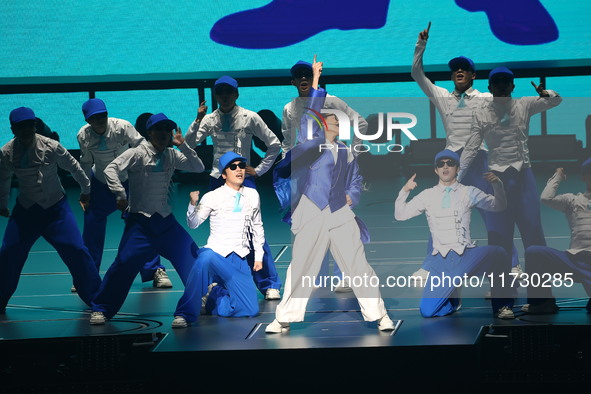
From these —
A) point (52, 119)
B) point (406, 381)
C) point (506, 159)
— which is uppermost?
point (52, 119)

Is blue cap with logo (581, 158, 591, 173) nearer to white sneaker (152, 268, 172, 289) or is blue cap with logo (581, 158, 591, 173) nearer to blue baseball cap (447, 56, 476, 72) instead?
blue baseball cap (447, 56, 476, 72)

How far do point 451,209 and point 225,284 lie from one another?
1.85m

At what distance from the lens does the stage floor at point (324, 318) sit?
649 cm

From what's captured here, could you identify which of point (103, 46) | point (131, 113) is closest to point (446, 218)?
point (103, 46)

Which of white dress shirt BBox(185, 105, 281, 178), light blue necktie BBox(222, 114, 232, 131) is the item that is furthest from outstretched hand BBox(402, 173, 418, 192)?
light blue necktie BBox(222, 114, 232, 131)

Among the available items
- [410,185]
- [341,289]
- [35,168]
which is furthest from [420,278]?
[35,168]

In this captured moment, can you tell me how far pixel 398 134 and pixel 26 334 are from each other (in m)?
3.15

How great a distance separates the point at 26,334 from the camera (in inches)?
279

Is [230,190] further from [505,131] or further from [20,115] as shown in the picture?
[505,131]

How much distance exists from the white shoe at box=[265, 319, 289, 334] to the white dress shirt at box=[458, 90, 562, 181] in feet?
6.35

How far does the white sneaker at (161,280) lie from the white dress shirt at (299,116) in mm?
1703

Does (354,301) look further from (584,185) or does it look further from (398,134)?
(584,185)

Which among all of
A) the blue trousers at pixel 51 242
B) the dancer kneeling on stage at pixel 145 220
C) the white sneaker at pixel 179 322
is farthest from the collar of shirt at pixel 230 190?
the blue trousers at pixel 51 242

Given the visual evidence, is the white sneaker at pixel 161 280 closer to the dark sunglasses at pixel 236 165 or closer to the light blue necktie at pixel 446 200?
the dark sunglasses at pixel 236 165
